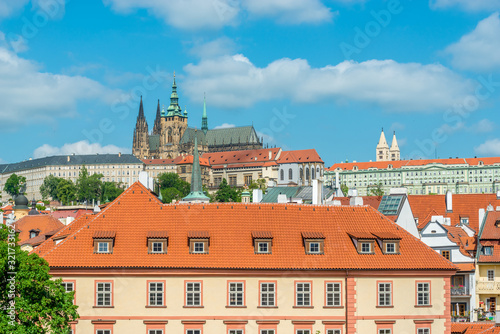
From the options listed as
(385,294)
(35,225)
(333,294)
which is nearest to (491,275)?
(385,294)

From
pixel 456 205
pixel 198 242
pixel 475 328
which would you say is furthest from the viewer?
pixel 456 205

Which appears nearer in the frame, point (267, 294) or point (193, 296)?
point (193, 296)

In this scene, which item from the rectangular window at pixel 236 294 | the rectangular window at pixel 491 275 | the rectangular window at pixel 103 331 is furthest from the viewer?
the rectangular window at pixel 491 275

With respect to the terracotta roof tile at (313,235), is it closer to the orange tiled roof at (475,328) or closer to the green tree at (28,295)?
the orange tiled roof at (475,328)

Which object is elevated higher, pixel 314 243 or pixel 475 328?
pixel 314 243

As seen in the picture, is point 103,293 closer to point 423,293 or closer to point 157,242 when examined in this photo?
point 157,242

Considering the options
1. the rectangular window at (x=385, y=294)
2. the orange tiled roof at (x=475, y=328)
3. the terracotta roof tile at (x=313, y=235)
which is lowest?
the orange tiled roof at (x=475, y=328)

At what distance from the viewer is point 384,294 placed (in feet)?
129

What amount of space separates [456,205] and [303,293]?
34538 millimetres

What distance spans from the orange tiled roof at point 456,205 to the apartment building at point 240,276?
2778cm

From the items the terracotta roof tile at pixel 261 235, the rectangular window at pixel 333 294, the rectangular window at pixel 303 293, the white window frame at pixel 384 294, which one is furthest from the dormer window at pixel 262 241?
the white window frame at pixel 384 294

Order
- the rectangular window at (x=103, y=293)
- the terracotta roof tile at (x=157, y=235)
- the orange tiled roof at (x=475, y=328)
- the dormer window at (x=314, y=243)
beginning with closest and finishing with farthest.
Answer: the orange tiled roof at (x=475, y=328) → the rectangular window at (x=103, y=293) → the terracotta roof tile at (x=157, y=235) → the dormer window at (x=314, y=243)

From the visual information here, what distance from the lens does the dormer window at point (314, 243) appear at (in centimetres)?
3978

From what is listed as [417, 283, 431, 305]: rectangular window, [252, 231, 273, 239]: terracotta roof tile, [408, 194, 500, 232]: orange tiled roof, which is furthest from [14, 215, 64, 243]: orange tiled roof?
[417, 283, 431, 305]: rectangular window
